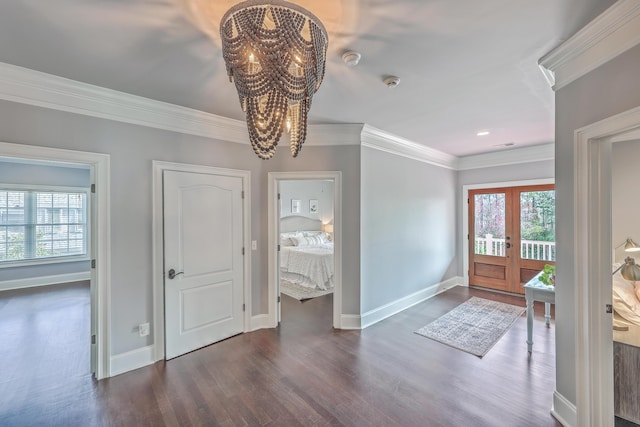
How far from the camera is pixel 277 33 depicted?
1.18 meters

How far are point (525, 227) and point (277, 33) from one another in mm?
5332

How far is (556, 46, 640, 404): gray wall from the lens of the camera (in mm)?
1560

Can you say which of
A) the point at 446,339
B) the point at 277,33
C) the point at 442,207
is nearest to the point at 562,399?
the point at 446,339

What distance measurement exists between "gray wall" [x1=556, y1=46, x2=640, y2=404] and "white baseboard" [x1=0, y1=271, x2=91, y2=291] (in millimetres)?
8145

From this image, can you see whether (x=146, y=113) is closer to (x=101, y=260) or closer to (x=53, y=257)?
(x=101, y=260)

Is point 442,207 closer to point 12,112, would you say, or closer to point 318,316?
point 318,316

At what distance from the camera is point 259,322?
348 centimetres

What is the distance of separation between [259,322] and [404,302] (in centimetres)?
221

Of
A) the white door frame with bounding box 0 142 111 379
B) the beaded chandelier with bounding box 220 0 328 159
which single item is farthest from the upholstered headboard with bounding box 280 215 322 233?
the beaded chandelier with bounding box 220 0 328 159

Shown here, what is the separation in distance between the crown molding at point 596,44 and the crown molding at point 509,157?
10.5 ft

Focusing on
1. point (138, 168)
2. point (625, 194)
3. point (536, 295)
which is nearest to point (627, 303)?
point (536, 295)

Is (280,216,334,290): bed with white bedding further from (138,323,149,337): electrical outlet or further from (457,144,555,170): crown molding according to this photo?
(457,144,555,170): crown molding

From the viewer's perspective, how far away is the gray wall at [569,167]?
1.56 m

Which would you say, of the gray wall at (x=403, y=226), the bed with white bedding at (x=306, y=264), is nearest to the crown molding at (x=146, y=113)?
Answer: the gray wall at (x=403, y=226)
